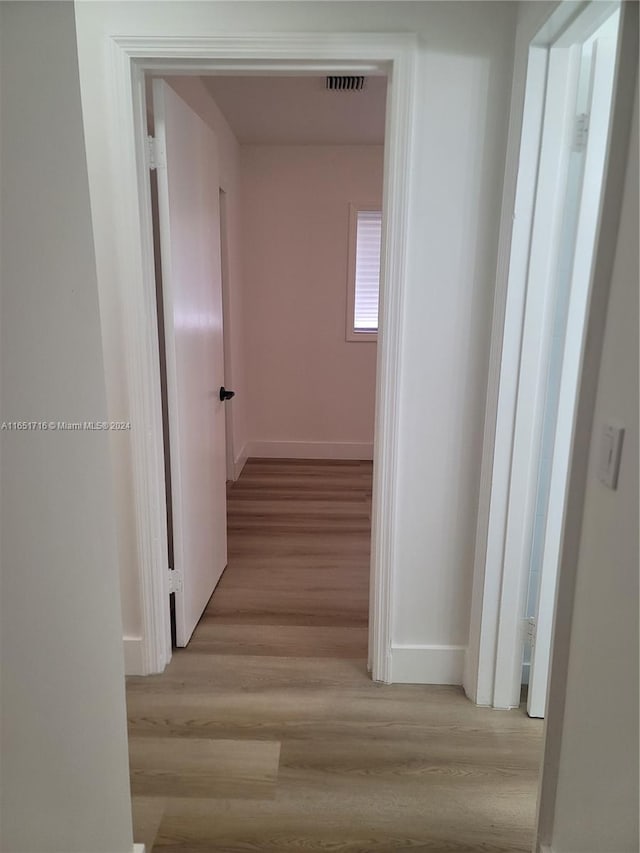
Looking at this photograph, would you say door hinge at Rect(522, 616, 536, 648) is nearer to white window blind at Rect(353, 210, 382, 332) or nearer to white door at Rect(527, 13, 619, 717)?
white door at Rect(527, 13, 619, 717)

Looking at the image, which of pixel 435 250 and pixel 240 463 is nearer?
pixel 435 250

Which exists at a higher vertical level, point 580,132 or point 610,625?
point 580,132

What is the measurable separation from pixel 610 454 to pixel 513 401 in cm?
72

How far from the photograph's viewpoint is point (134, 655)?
83.1 inches

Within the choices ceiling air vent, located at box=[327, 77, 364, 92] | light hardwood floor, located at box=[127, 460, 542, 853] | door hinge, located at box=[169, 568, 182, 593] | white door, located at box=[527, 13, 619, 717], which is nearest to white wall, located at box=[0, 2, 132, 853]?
light hardwood floor, located at box=[127, 460, 542, 853]

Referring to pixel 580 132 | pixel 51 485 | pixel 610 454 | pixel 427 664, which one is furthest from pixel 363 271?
pixel 51 485

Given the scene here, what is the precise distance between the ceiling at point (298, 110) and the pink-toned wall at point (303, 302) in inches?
8.3

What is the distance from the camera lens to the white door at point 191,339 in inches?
77.5

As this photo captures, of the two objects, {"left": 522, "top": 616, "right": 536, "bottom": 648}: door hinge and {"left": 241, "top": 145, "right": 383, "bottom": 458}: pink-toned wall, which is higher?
{"left": 241, "top": 145, "right": 383, "bottom": 458}: pink-toned wall

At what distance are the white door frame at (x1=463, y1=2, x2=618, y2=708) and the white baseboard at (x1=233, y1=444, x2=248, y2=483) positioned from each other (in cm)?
264

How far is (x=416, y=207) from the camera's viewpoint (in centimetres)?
175

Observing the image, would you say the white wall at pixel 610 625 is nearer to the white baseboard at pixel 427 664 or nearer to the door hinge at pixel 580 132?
the door hinge at pixel 580 132

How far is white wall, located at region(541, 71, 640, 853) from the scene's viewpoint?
3.15ft

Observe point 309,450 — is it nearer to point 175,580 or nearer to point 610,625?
point 175,580
